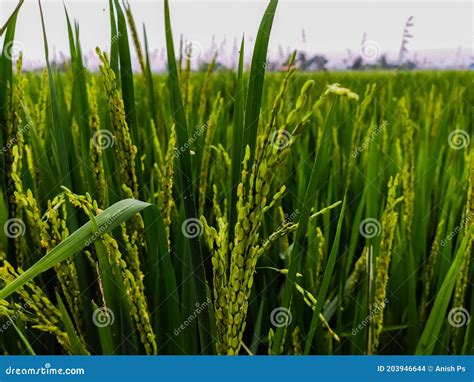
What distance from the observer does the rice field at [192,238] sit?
0.62 m

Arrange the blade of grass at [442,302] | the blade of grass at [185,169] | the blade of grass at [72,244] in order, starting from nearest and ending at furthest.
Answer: the blade of grass at [72,244], the blade of grass at [185,169], the blade of grass at [442,302]

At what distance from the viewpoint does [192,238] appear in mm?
702

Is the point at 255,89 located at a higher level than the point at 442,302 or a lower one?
higher

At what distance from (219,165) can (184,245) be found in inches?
18.0

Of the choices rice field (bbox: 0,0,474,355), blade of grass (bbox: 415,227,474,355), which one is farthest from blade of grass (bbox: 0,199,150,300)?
blade of grass (bbox: 415,227,474,355)

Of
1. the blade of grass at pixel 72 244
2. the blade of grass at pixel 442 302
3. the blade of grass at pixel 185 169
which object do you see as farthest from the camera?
the blade of grass at pixel 442 302

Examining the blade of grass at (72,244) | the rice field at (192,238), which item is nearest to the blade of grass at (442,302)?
the rice field at (192,238)

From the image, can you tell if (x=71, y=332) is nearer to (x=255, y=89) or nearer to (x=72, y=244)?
(x=72, y=244)

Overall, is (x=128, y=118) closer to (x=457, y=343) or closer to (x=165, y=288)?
(x=165, y=288)

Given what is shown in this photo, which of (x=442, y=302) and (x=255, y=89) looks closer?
(x=255, y=89)

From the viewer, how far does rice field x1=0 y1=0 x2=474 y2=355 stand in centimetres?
62

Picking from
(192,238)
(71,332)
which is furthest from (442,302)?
(71,332)

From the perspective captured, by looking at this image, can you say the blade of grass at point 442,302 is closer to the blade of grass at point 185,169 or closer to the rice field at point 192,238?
the rice field at point 192,238

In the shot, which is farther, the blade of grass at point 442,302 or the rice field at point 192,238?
the blade of grass at point 442,302
